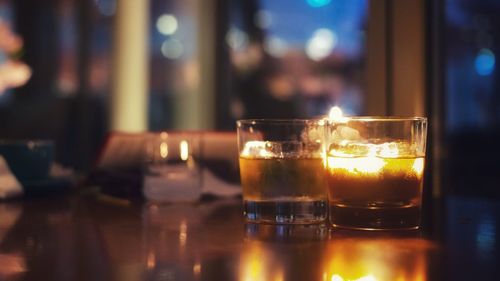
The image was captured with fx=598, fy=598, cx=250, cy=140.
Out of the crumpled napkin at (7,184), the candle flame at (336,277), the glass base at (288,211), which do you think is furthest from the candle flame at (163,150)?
the candle flame at (336,277)

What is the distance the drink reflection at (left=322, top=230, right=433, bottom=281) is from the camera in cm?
45

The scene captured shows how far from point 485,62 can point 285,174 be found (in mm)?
2481

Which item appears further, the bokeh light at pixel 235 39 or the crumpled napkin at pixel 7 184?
the bokeh light at pixel 235 39

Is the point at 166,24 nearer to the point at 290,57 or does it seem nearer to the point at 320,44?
the point at 290,57

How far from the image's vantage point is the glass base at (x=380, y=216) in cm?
67

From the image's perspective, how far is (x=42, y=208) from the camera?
2.92 ft

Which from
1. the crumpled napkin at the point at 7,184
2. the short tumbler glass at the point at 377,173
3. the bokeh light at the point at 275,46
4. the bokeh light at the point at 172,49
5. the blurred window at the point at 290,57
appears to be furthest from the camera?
the bokeh light at the point at 275,46

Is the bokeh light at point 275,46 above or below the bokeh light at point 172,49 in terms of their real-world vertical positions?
above

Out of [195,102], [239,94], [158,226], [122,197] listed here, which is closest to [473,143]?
[239,94]

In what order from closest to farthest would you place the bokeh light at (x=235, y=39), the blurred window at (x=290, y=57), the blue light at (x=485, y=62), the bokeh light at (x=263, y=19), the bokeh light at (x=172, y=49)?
the blue light at (x=485, y=62) → the bokeh light at (x=235, y=39) → the bokeh light at (x=172, y=49) → the blurred window at (x=290, y=57) → the bokeh light at (x=263, y=19)

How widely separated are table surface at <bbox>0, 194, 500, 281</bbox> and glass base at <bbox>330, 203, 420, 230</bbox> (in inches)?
0.7

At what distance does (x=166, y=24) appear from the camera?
3299 mm

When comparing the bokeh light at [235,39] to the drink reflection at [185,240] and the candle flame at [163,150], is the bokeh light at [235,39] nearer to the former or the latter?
the candle flame at [163,150]

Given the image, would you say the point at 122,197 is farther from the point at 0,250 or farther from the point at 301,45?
the point at 301,45
